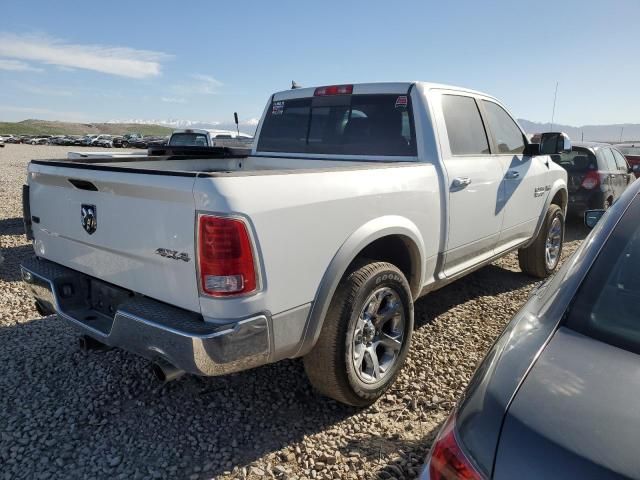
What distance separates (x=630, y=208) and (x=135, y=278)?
7.40 ft

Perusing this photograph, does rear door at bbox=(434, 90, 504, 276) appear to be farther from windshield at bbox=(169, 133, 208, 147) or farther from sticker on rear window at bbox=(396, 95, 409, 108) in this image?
windshield at bbox=(169, 133, 208, 147)

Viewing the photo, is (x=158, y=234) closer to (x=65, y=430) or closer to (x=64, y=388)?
(x=65, y=430)

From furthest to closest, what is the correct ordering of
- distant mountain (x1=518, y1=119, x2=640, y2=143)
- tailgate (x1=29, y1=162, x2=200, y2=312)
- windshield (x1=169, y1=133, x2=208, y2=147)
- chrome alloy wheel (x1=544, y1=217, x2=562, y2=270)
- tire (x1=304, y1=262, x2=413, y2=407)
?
distant mountain (x1=518, y1=119, x2=640, y2=143) → windshield (x1=169, y1=133, x2=208, y2=147) → chrome alloy wheel (x1=544, y1=217, x2=562, y2=270) → tire (x1=304, y1=262, x2=413, y2=407) → tailgate (x1=29, y1=162, x2=200, y2=312)

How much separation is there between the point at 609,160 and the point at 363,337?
27.0ft

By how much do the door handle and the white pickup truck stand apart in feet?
0.10

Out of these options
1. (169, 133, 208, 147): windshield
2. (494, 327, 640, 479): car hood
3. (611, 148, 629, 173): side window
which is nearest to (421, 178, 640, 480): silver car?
(494, 327, 640, 479): car hood

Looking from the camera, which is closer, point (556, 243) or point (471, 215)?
point (471, 215)

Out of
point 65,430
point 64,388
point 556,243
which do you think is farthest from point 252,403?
point 556,243

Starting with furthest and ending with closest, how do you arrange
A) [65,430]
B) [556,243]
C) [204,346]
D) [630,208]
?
[556,243] → [65,430] → [204,346] → [630,208]

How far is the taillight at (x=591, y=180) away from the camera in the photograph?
828cm

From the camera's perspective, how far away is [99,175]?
7.99ft

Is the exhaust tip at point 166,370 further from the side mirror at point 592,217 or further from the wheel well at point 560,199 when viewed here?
the wheel well at point 560,199

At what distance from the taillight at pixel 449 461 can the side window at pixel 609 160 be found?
8946 mm

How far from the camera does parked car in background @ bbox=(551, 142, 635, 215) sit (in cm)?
830
